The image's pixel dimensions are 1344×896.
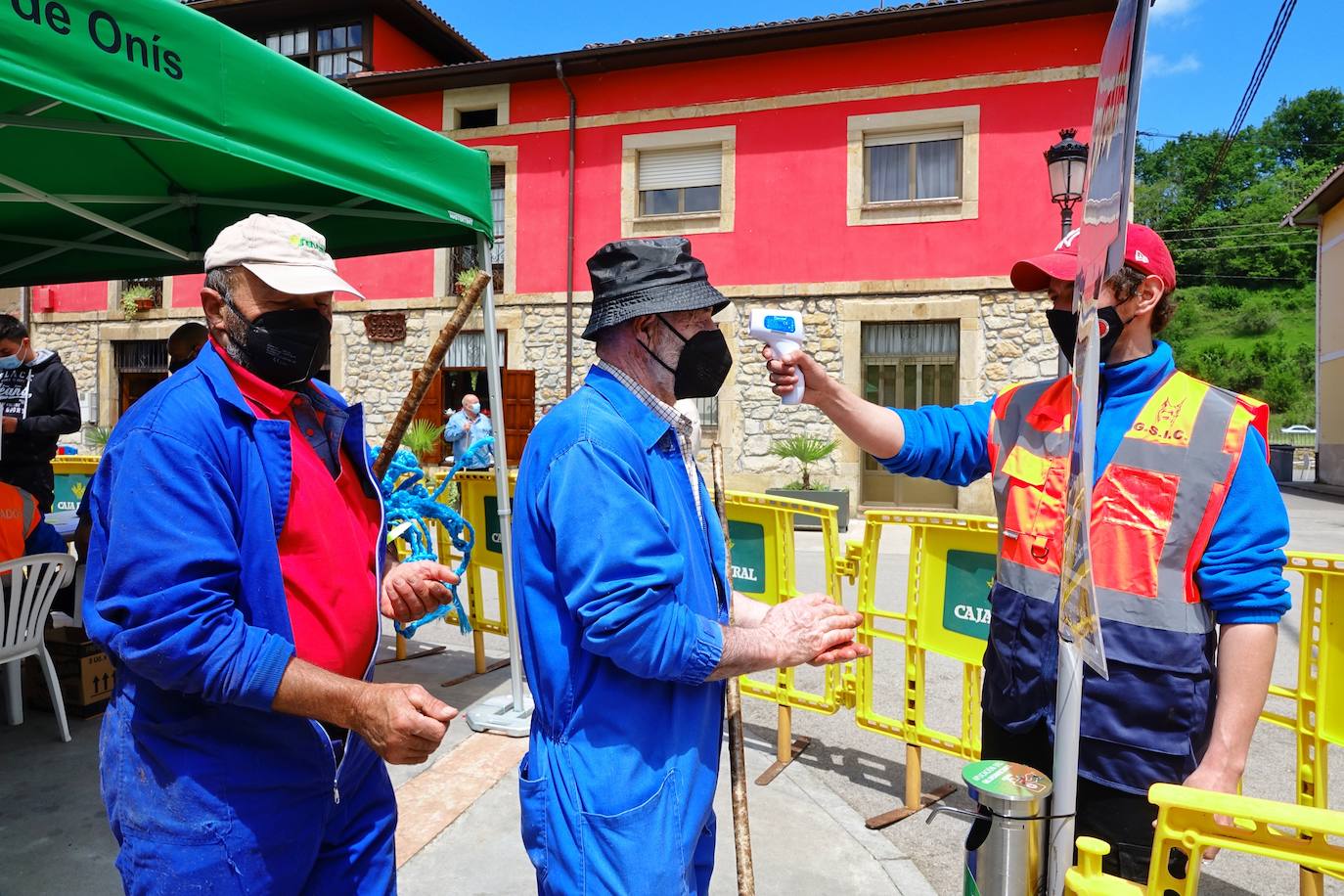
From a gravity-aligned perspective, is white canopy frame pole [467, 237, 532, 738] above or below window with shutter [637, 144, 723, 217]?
below

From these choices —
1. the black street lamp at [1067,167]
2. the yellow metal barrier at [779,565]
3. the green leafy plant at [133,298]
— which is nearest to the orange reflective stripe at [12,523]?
the yellow metal barrier at [779,565]

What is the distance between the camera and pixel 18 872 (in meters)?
2.99

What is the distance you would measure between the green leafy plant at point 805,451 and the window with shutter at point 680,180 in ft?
14.3

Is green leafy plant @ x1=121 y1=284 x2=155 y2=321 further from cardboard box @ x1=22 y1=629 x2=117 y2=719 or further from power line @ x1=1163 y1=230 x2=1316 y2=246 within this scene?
power line @ x1=1163 y1=230 x2=1316 y2=246

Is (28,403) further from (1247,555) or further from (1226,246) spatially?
(1226,246)

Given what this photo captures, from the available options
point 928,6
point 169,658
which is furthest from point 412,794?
point 928,6

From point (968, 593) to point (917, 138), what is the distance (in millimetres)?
11822

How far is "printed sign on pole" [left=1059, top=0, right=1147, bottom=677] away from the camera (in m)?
1.32

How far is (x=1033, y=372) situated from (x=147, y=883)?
44.6ft

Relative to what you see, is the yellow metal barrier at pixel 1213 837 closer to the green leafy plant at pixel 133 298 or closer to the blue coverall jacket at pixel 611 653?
the blue coverall jacket at pixel 611 653

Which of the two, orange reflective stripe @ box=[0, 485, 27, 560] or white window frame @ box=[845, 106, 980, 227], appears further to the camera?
white window frame @ box=[845, 106, 980, 227]

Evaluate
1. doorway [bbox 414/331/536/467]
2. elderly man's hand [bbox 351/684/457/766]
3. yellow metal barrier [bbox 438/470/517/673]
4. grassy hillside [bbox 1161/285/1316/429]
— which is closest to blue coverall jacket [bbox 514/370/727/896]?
elderly man's hand [bbox 351/684/457/766]

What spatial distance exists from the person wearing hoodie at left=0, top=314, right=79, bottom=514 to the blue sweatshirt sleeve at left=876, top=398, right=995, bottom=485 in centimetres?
536

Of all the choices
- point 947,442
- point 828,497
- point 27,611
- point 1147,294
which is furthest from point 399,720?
point 828,497
